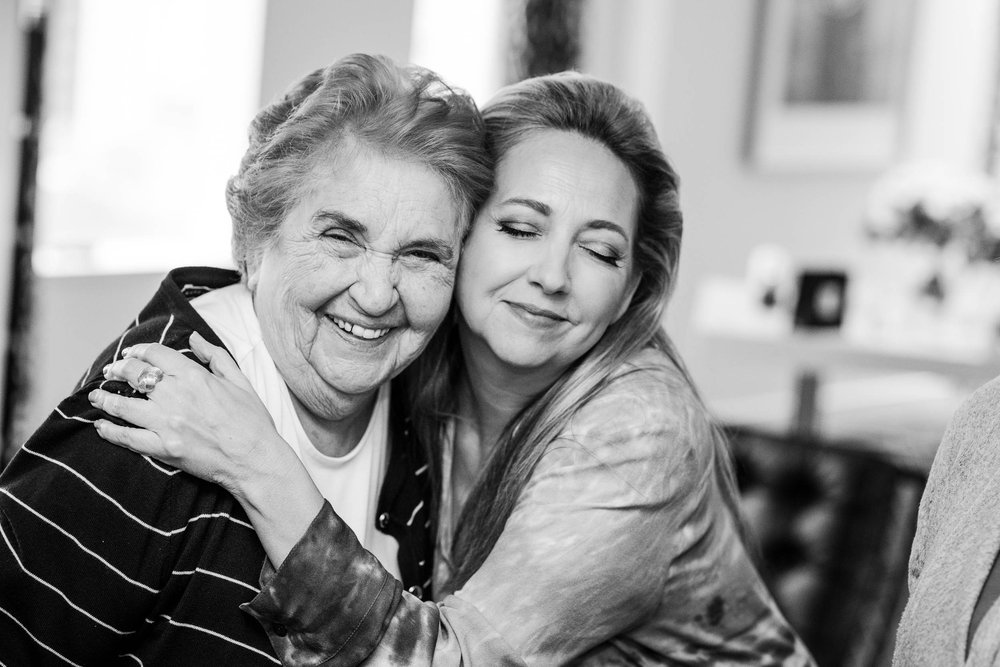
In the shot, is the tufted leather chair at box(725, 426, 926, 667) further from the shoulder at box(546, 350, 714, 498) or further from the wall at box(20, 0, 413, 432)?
the wall at box(20, 0, 413, 432)

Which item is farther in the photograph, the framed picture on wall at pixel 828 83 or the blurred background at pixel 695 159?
the framed picture on wall at pixel 828 83

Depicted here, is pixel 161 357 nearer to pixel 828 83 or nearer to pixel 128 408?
pixel 128 408

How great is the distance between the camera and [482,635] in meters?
1.45

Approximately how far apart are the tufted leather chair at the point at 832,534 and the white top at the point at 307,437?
71cm

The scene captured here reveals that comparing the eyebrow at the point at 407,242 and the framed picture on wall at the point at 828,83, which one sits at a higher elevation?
the framed picture on wall at the point at 828,83

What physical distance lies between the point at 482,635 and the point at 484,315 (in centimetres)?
45

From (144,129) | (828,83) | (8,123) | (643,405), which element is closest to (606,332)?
(643,405)

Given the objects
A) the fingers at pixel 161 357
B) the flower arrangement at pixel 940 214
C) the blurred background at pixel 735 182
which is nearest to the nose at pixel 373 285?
the fingers at pixel 161 357

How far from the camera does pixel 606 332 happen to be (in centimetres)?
176

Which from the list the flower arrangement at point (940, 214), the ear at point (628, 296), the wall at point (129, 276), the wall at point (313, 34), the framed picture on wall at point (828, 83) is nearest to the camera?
the ear at point (628, 296)

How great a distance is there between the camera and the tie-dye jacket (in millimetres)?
1392

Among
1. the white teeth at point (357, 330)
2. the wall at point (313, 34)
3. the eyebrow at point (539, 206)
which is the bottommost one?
the white teeth at point (357, 330)

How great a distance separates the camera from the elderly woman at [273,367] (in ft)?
4.21

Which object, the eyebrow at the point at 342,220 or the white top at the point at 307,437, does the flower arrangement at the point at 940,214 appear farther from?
the eyebrow at the point at 342,220
